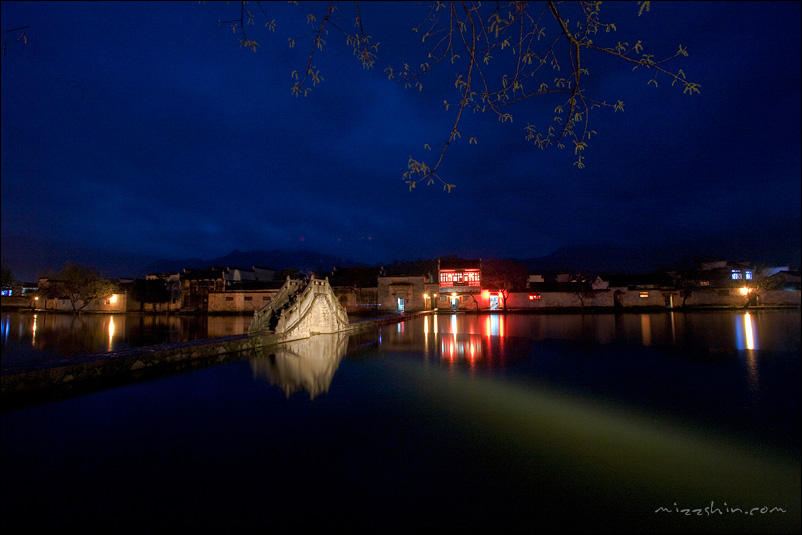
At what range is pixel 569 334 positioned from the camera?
18328 millimetres

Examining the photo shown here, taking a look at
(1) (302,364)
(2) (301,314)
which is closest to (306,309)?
(2) (301,314)

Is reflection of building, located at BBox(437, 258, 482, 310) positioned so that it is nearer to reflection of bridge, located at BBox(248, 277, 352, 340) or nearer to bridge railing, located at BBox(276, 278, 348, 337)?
reflection of bridge, located at BBox(248, 277, 352, 340)

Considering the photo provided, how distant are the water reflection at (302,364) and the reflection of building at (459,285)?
81.9 ft

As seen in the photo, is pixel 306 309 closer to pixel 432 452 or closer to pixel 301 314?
pixel 301 314

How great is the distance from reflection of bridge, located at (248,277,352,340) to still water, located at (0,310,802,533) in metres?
5.79

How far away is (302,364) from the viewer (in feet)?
35.3

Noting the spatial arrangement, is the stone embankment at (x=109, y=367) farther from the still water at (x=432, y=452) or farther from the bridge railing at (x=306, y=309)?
the bridge railing at (x=306, y=309)

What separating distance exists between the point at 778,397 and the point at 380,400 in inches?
310

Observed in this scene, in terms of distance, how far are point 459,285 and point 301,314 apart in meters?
26.4

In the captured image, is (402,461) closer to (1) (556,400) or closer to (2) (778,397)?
(1) (556,400)

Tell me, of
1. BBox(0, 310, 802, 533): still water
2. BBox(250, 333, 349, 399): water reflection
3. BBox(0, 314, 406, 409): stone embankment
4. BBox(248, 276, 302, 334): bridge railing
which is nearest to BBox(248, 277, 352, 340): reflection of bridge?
BBox(248, 276, 302, 334): bridge railing

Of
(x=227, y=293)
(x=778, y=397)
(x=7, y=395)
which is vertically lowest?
(x=778, y=397)

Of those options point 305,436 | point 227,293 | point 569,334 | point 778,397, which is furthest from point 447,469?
point 227,293

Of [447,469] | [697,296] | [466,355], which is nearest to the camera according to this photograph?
[447,469]
